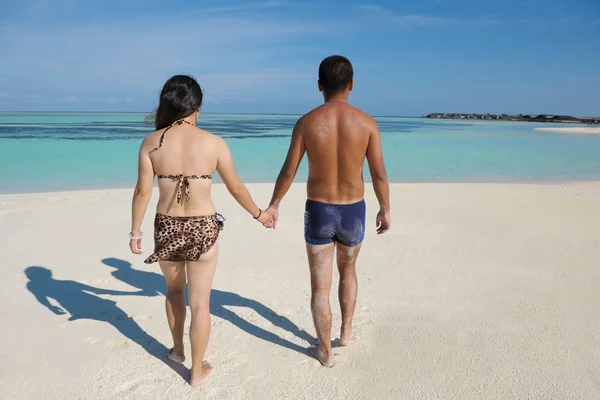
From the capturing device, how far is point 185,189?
2740mm

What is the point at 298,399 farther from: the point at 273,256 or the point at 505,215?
the point at 505,215

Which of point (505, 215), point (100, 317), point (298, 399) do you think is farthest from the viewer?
point (505, 215)

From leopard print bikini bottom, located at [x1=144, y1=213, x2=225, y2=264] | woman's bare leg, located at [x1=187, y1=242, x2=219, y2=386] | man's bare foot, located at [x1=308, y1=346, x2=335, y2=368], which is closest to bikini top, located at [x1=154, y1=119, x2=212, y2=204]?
leopard print bikini bottom, located at [x1=144, y1=213, x2=225, y2=264]

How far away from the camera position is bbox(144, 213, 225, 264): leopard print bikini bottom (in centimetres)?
279

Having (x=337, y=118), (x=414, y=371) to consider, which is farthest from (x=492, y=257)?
(x=337, y=118)

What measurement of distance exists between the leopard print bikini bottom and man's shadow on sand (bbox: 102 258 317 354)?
1.27 meters

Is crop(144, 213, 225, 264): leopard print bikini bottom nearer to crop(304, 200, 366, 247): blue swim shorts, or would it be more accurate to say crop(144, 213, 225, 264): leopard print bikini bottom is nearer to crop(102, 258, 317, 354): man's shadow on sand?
crop(304, 200, 366, 247): blue swim shorts

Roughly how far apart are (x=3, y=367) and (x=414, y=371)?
287 centimetres

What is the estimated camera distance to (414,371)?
3230 millimetres

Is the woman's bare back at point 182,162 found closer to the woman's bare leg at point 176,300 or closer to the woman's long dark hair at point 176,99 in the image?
the woman's long dark hair at point 176,99

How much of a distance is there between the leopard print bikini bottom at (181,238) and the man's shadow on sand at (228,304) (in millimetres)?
1271

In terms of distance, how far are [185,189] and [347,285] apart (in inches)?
56.4

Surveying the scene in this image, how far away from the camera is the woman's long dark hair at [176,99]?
8.83 feet

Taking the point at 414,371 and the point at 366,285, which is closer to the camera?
the point at 414,371
